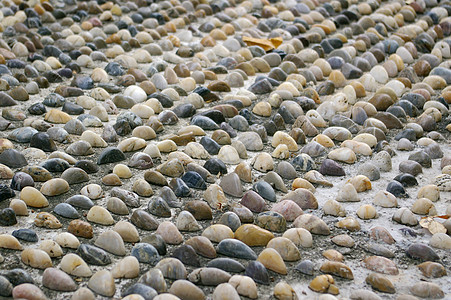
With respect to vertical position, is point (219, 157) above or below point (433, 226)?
below

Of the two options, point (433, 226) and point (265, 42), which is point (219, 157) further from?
point (265, 42)

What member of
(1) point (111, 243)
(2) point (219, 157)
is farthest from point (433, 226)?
(1) point (111, 243)

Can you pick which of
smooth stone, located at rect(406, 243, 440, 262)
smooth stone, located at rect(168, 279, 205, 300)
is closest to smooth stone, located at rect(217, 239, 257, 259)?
smooth stone, located at rect(168, 279, 205, 300)

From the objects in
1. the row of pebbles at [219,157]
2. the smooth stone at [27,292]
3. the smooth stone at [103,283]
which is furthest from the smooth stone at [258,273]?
the smooth stone at [27,292]

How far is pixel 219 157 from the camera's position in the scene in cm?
199

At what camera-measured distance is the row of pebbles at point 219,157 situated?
141 centimetres

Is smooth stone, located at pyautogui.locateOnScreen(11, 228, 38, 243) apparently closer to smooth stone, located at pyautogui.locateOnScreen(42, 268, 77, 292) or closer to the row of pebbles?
the row of pebbles

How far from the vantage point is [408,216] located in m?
1.66

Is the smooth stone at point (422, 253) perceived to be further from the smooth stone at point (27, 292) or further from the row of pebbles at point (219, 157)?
the smooth stone at point (27, 292)

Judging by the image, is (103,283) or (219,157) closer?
(103,283)

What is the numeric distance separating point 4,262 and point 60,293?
7.6 inches

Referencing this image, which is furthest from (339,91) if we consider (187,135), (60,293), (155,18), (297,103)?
(60,293)

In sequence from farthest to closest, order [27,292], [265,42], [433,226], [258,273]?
[265,42] < [433,226] < [258,273] < [27,292]

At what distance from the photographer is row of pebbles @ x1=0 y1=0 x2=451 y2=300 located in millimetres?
1412
